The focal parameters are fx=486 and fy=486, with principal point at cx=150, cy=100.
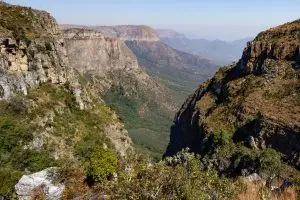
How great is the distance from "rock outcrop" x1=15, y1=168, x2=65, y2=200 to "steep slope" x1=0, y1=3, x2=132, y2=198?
2563 cm

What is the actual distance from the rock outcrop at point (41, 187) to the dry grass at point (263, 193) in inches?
448

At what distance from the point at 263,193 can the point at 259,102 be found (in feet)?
227

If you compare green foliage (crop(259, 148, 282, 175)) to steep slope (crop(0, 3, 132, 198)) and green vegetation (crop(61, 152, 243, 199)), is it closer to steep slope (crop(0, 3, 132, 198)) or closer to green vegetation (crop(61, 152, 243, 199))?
steep slope (crop(0, 3, 132, 198))

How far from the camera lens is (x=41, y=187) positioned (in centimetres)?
2436

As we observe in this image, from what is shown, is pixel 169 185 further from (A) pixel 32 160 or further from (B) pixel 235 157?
(B) pixel 235 157

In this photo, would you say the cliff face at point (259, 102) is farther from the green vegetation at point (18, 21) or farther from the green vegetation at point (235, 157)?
the green vegetation at point (18, 21)

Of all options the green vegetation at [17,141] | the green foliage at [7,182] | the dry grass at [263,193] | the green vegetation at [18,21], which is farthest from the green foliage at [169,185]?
the green vegetation at [18,21]

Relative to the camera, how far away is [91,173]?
1003 inches

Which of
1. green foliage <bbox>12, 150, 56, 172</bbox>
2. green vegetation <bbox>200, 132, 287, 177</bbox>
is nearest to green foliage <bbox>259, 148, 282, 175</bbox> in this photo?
green vegetation <bbox>200, 132, 287, 177</bbox>

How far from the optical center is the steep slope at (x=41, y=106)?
191 ft

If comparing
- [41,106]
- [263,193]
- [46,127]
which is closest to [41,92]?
[41,106]

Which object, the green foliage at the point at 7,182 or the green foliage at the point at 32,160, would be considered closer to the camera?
the green foliage at the point at 7,182

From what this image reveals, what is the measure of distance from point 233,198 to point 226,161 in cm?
5860

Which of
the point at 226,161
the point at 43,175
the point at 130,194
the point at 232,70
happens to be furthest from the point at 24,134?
the point at 232,70
